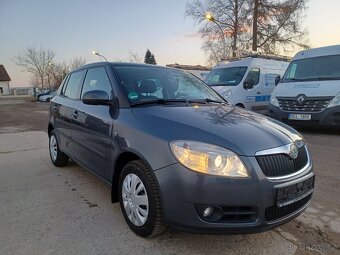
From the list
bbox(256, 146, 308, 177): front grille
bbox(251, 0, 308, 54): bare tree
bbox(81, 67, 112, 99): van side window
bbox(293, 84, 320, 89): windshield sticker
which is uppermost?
bbox(251, 0, 308, 54): bare tree

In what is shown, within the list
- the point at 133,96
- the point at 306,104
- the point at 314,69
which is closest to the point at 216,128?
the point at 133,96

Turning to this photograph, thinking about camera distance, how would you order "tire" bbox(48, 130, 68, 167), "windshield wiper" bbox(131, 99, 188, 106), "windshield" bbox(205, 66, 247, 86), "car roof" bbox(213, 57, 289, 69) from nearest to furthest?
→ "windshield wiper" bbox(131, 99, 188, 106) < "tire" bbox(48, 130, 68, 167) < "windshield" bbox(205, 66, 247, 86) < "car roof" bbox(213, 57, 289, 69)

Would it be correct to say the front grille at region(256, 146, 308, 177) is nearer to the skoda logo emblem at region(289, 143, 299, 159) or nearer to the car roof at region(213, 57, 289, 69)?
the skoda logo emblem at region(289, 143, 299, 159)

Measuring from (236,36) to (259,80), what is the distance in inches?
775

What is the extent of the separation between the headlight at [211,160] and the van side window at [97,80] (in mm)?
1469

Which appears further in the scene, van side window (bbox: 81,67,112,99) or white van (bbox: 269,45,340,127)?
white van (bbox: 269,45,340,127)

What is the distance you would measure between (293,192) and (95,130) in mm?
2272

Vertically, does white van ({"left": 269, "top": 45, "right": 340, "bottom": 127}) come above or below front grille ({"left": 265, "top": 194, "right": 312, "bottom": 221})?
above

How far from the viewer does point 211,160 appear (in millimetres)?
2754

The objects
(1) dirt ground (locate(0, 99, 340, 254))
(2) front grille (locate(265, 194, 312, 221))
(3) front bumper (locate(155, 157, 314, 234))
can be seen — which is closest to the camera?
(3) front bumper (locate(155, 157, 314, 234))

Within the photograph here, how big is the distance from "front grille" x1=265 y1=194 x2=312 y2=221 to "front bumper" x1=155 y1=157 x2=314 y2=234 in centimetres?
3

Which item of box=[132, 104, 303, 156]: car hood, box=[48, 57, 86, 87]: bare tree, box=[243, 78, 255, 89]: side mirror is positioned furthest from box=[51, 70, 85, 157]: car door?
box=[48, 57, 86, 87]: bare tree

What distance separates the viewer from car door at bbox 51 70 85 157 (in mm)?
5049

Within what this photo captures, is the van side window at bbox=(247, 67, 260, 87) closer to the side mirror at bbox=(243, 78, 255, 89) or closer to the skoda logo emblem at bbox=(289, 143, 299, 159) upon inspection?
the side mirror at bbox=(243, 78, 255, 89)
